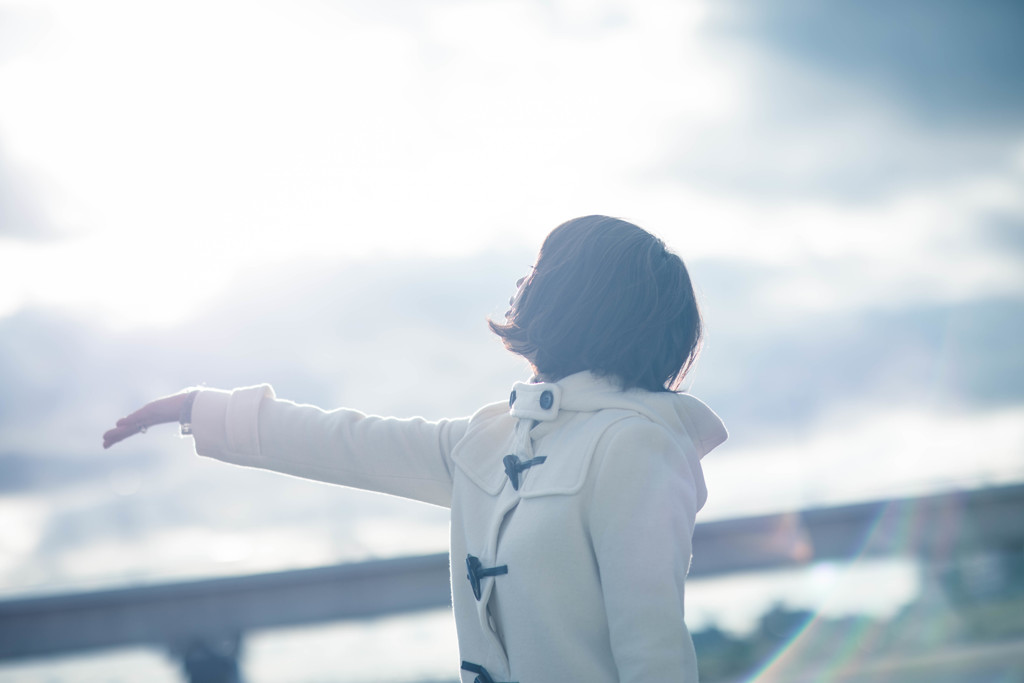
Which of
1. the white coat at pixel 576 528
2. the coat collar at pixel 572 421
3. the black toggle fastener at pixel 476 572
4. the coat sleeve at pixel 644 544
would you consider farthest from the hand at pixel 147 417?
the coat sleeve at pixel 644 544

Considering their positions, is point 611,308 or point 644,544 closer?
point 644,544

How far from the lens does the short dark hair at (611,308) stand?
6.39 feet

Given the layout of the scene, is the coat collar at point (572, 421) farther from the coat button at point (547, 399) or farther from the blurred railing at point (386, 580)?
the blurred railing at point (386, 580)

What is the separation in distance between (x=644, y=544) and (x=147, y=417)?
1.59 meters

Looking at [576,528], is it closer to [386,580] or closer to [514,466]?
[514,466]

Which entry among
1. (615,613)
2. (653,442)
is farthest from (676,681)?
(653,442)

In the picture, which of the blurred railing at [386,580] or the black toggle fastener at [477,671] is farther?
the blurred railing at [386,580]

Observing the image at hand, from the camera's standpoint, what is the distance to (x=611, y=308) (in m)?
1.94

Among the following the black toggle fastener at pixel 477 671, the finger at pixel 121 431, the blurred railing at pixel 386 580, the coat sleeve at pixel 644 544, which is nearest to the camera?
the coat sleeve at pixel 644 544

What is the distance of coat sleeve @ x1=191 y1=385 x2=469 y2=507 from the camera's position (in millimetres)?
2316

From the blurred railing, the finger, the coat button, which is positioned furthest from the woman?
the blurred railing

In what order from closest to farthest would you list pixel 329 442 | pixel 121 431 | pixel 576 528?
pixel 576 528 < pixel 329 442 < pixel 121 431

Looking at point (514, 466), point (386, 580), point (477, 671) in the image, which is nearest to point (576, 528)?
point (514, 466)

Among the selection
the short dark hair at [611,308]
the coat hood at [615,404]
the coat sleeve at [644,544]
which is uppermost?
the short dark hair at [611,308]
